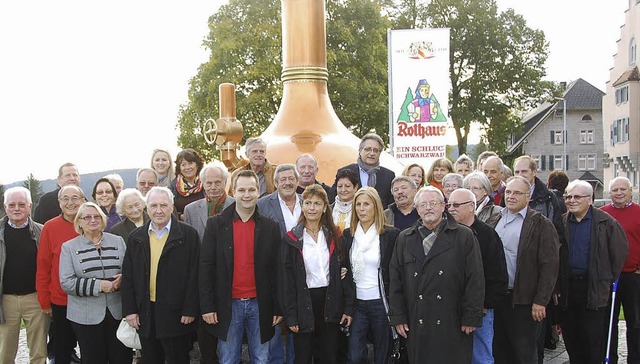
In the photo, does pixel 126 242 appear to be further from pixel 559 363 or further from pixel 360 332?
pixel 559 363

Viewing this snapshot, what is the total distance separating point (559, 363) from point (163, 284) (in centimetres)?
416

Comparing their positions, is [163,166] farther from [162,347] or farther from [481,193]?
[481,193]

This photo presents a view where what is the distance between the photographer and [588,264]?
591cm

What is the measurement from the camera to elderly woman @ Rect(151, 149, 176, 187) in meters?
6.78

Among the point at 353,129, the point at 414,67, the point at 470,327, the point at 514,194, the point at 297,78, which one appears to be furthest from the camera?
the point at 353,129

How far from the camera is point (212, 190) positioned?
5.79m

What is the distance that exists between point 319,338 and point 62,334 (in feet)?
7.68

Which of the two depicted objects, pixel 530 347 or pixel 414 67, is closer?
pixel 530 347

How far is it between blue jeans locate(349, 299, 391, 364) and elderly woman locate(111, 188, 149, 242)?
2053 millimetres

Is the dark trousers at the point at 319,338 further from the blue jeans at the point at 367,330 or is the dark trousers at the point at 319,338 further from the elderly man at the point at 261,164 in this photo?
the elderly man at the point at 261,164

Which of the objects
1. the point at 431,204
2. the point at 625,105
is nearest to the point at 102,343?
the point at 431,204

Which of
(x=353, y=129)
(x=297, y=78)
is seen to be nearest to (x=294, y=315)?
(x=297, y=78)

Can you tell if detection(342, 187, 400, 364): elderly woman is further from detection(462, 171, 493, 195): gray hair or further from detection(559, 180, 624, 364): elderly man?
detection(559, 180, 624, 364): elderly man

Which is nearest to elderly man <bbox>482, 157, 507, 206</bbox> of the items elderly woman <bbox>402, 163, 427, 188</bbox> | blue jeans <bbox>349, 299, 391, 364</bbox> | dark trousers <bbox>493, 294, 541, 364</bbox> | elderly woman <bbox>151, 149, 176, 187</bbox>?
elderly woman <bbox>402, 163, 427, 188</bbox>
